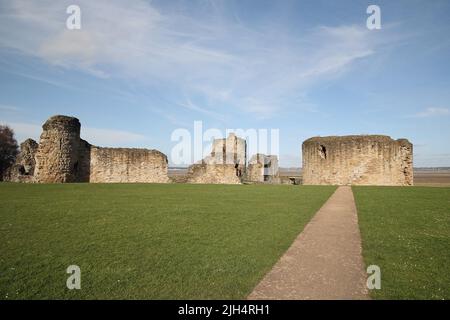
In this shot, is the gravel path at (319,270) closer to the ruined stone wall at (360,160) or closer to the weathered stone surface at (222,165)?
the ruined stone wall at (360,160)

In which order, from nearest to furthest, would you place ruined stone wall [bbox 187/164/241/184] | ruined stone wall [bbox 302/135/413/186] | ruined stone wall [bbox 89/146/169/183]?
ruined stone wall [bbox 302/135/413/186]
ruined stone wall [bbox 89/146/169/183]
ruined stone wall [bbox 187/164/241/184]

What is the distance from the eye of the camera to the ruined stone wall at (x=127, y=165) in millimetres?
30922

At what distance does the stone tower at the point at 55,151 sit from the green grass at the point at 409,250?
24.3m

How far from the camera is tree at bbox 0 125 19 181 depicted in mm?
35344

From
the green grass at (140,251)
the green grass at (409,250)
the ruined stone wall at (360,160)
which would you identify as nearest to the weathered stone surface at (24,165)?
A: the green grass at (140,251)

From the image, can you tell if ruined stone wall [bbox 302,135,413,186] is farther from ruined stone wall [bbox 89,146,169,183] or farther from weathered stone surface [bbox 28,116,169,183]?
weathered stone surface [bbox 28,116,169,183]

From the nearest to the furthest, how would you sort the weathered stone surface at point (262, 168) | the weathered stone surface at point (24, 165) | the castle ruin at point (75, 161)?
the castle ruin at point (75, 161) → the weathered stone surface at point (24, 165) → the weathered stone surface at point (262, 168)

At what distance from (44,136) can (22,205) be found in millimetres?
17602

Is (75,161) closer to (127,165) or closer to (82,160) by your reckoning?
(82,160)

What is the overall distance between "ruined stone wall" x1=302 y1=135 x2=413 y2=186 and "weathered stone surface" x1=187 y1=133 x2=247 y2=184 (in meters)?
6.66

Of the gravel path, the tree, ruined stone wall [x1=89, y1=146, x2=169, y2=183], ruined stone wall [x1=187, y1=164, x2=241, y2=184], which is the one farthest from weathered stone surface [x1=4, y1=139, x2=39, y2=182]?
the gravel path

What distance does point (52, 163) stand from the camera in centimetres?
2694
